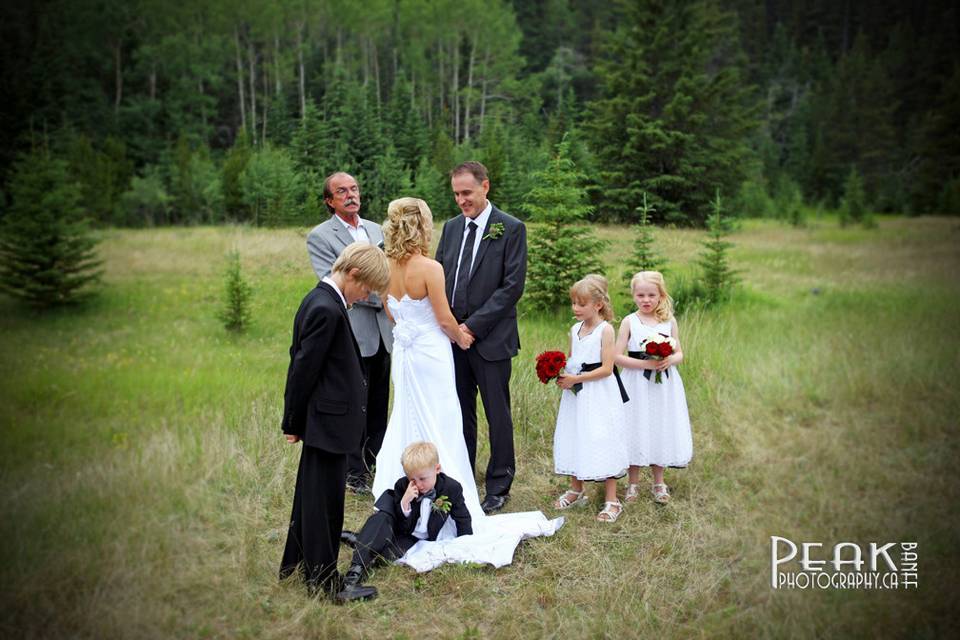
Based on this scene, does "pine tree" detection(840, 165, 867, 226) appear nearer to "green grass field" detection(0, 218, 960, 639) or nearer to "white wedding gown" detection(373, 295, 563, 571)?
"green grass field" detection(0, 218, 960, 639)

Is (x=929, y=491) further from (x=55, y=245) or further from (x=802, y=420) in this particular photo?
(x=55, y=245)

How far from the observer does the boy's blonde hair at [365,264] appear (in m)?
3.25

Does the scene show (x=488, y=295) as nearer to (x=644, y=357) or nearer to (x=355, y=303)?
(x=355, y=303)

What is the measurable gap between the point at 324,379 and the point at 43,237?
30.8 feet

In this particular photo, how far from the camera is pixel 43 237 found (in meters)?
10.4

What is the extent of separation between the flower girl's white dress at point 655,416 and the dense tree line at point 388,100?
4775mm

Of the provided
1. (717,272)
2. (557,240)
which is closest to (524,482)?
(557,240)

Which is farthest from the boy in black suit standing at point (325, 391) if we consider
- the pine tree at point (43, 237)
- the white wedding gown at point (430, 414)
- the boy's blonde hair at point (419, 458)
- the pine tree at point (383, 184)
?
the pine tree at point (43, 237)

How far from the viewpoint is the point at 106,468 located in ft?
18.9

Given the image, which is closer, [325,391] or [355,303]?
[325,391]

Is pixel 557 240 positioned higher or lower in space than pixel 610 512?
higher

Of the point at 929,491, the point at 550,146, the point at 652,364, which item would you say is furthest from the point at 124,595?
the point at 550,146

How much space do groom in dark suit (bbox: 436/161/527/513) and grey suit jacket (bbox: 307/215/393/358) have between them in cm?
57

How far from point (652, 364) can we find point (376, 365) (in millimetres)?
2053
